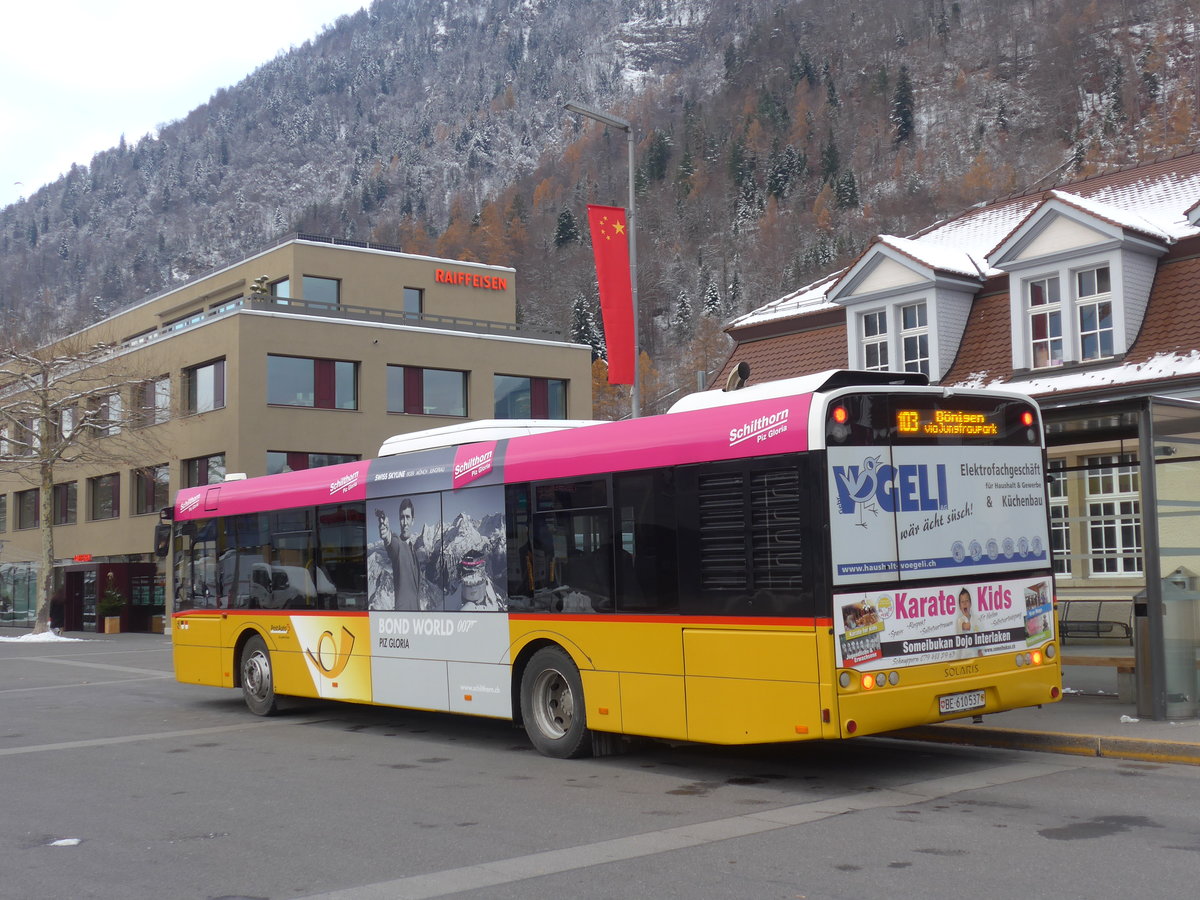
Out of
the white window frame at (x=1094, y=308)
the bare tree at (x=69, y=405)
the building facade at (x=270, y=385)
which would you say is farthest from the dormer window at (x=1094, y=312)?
the bare tree at (x=69, y=405)

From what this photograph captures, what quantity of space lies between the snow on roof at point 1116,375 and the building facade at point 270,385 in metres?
26.5

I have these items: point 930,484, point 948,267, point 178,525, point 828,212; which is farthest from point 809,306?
point 828,212

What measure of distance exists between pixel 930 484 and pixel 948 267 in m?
11.7

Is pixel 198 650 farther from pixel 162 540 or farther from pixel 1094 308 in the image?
pixel 1094 308

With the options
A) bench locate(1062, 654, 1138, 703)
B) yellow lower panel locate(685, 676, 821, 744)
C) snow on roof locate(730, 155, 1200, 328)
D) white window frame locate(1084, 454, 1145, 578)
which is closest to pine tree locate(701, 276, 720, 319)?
snow on roof locate(730, 155, 1200, 328)

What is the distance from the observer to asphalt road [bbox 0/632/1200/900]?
655 cm

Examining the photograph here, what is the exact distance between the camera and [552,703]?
11.2 meters

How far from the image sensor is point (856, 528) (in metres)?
8.86

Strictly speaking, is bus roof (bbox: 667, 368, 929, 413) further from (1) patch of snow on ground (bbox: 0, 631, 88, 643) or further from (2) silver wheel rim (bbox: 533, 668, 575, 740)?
(1) patch of snow on ground (bbox: 0, 631, 88, 643)

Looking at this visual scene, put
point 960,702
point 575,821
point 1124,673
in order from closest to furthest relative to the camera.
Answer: point 575,821, point 960,702, point 1124,673

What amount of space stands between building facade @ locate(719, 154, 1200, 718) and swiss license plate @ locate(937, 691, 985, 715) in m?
4.52

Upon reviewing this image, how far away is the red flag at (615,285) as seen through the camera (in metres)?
17.9

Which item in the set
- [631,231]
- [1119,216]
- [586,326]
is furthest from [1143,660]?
[586,326]

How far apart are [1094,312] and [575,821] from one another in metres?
13.8
